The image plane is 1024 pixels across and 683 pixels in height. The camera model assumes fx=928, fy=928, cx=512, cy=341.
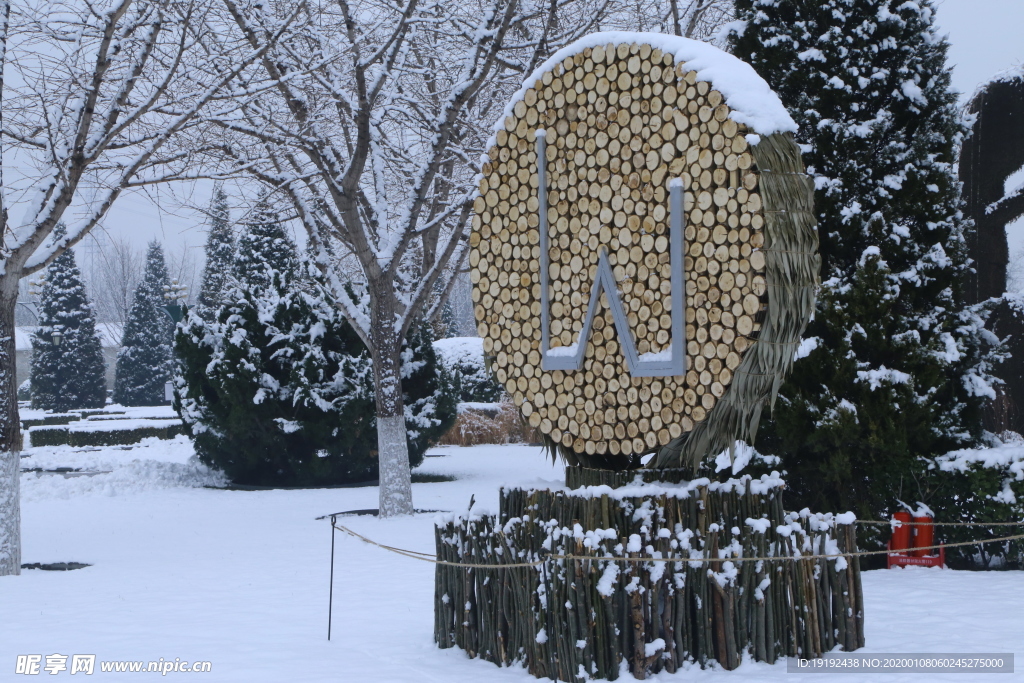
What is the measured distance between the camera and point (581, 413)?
4.88m

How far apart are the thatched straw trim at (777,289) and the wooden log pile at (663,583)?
17.1 inches

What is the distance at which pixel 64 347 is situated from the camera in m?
36.6

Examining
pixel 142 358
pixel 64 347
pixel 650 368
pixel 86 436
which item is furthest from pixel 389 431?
pixel 142 358

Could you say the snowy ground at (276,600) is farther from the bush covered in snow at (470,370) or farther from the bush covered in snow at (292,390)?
the bush covered in snow at (470,370)

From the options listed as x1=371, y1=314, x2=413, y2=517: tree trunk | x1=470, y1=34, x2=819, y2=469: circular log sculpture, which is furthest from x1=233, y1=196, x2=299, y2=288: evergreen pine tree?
x1=470, y1=34, x2=819, y2=469: circular log sculpture

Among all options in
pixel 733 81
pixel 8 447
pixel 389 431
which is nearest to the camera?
pixel 733 81

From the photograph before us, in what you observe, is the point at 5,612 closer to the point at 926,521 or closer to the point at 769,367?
the point at 769,367

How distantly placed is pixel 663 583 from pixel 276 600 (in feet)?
11.7

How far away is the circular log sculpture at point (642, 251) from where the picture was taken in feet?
13.9

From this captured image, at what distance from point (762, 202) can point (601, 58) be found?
1249 mm

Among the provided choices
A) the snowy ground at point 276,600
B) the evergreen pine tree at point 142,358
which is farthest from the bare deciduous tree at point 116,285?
the snowy ground at point 276,600

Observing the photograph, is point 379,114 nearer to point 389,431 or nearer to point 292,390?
point 389,431

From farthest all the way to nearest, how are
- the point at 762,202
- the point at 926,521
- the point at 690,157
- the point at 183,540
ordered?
the point at 183,540 → the point at 926,521 → the point at 690,157 → the point at 762,202

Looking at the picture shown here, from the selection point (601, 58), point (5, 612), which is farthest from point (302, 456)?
point (601, 58)
